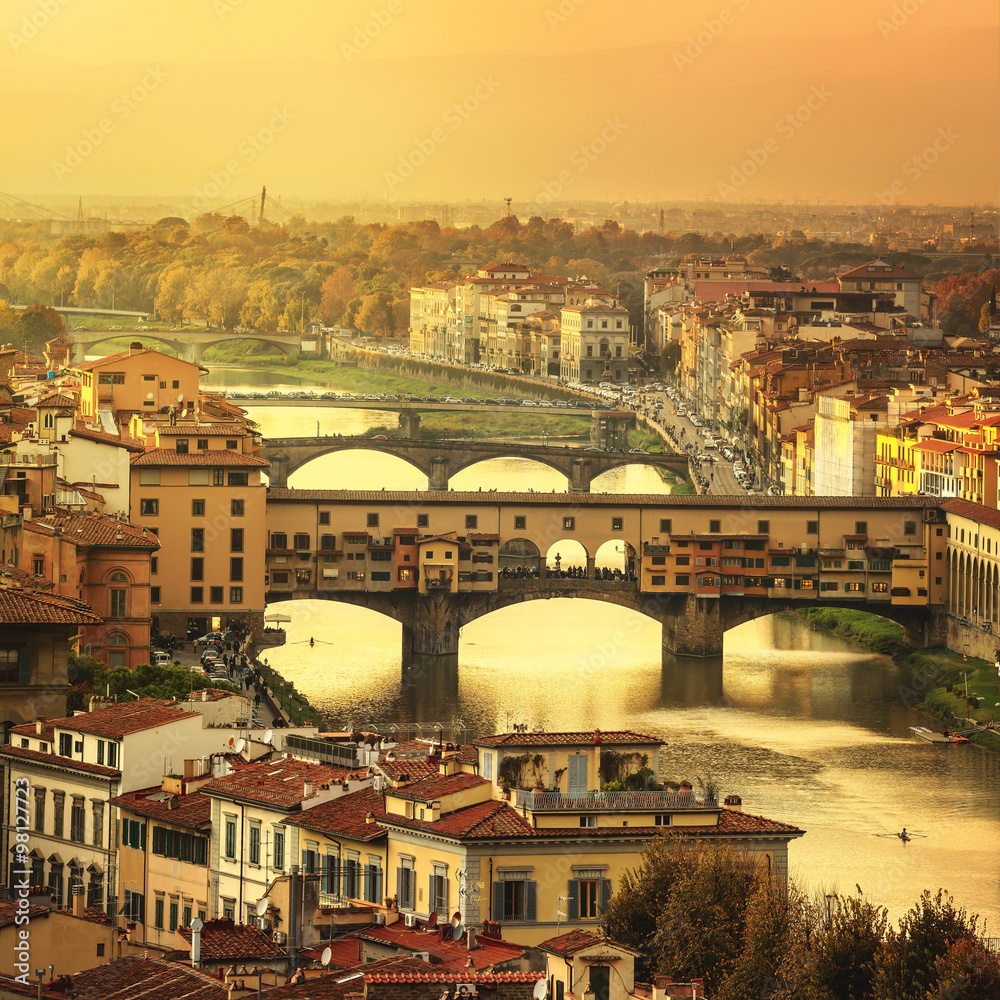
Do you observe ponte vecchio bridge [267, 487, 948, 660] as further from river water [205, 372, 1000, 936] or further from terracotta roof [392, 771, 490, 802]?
terracotta roof [392, 771, 490, 802]

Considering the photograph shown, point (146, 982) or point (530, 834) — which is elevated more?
point (530, 834)

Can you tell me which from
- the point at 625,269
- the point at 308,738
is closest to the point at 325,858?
the point at 308,738

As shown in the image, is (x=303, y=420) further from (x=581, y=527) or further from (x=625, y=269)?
(x=625, y=269)

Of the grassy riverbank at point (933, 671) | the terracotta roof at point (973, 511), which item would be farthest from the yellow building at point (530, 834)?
the terracotta roof at point (973, 511)

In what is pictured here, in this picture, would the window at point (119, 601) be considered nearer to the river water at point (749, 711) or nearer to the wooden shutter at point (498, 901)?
the river water at point (749, 711)

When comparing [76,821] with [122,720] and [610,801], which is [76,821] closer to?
[122,720]

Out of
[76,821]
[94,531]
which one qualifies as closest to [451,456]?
[94,531]

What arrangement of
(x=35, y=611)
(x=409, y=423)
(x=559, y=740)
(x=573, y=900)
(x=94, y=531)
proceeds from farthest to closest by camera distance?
(x=409, y=423) < (x=94, y=531) < (x=35, y=611) < (x=559, y=740) < (x=573, y=900)
